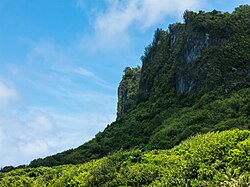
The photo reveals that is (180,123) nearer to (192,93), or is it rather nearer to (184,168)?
(192,93)

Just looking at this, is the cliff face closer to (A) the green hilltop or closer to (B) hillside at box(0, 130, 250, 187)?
(A) the green hilltop

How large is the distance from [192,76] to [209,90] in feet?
23.4

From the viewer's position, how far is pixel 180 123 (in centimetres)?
7362

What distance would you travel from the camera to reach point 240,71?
3209 inches

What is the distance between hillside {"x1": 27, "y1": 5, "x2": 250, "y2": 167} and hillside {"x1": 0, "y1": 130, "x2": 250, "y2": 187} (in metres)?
26.5

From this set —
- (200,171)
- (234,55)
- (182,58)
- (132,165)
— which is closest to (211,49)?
(234,55)

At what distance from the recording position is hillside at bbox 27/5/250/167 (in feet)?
231

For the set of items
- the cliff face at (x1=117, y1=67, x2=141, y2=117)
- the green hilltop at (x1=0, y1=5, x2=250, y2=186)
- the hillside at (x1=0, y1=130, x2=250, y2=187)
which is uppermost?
the cliff face at (x1=117, y1=67, x2=141, y2=117)

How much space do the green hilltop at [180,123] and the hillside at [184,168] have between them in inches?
2.8

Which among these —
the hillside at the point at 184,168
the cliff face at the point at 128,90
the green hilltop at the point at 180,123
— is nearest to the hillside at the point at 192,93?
the green hilltop at the point at 180,123

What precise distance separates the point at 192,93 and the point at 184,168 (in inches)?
2229

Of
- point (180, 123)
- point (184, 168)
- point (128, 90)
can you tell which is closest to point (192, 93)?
point (180, 123)

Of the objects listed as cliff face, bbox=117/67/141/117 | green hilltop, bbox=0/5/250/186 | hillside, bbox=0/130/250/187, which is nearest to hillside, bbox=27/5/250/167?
green hilltop, bbox=0/5/250/186

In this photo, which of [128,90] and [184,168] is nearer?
[184,168]
